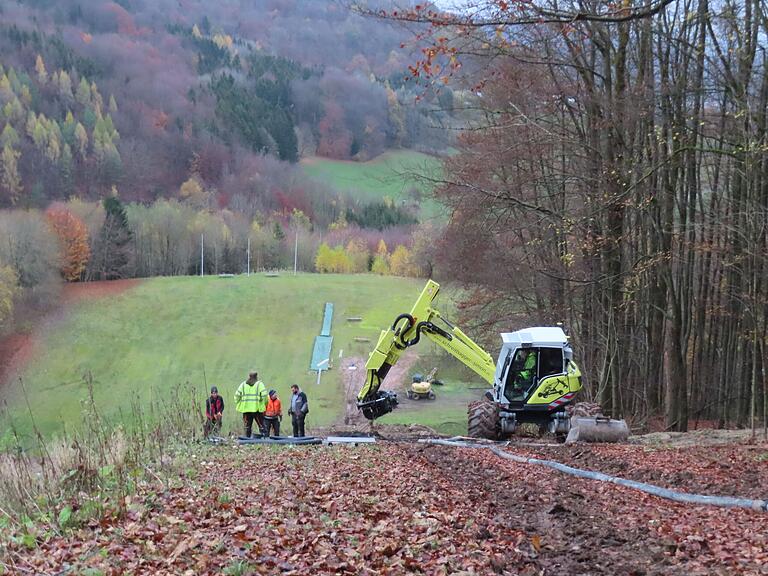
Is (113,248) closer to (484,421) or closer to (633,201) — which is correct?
(484,421)

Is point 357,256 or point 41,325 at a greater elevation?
point 357,256

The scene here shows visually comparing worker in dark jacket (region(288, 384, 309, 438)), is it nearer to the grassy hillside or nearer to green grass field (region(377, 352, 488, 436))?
green grass field (region(377, 352, 488, 436))

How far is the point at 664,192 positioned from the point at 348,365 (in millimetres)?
31104

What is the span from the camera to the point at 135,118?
153 meters

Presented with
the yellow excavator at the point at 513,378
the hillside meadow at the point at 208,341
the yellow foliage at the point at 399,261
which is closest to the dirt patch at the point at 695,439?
the yellow excavator at the point at 513,378

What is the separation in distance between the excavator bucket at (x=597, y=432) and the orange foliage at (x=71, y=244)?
63.3 m

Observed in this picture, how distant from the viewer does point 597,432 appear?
1594cm

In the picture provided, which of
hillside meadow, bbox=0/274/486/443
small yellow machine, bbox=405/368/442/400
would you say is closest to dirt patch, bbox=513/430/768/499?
hillside meadow, bbox=0/274/486/443

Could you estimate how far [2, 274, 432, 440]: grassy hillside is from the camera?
44000 mm

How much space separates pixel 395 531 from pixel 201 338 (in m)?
52.3

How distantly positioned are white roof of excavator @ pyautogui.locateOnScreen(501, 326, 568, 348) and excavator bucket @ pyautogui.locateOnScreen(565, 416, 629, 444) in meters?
2.18

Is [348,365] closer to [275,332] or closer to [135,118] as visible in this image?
[275,332]

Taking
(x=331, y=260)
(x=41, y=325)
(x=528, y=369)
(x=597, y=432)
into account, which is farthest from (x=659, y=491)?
(x=331, y=260)

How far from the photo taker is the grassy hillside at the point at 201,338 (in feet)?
144
